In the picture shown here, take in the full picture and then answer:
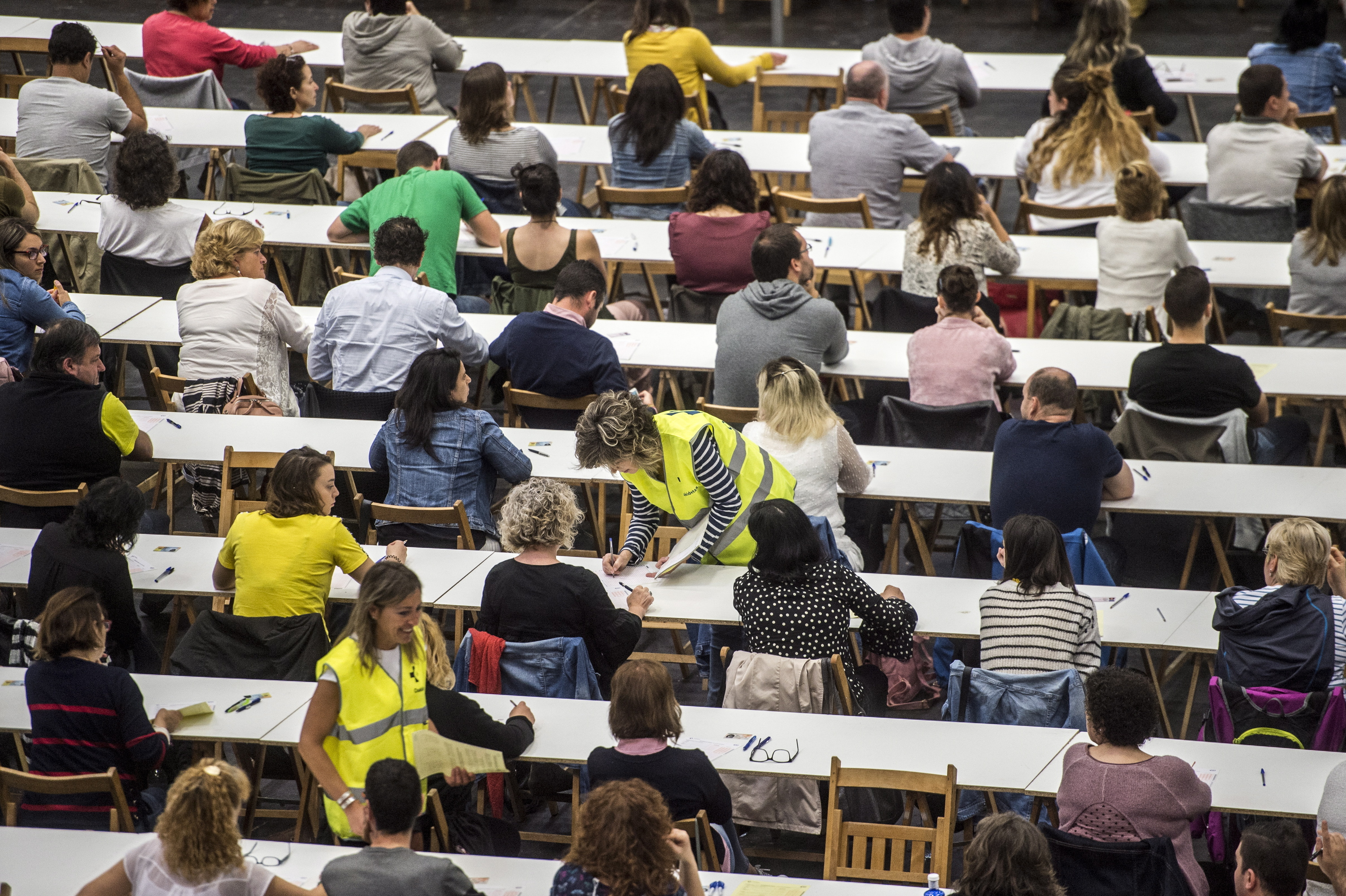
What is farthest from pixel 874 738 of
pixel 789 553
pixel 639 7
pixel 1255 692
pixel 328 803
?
pixel 639 7

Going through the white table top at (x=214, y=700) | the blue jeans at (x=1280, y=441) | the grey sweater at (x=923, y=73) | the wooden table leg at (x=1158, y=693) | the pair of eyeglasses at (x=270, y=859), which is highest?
the grey sweater at (x=923, y=73)

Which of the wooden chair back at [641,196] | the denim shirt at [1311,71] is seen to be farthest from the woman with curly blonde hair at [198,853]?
the denim shirt at [1311,71]

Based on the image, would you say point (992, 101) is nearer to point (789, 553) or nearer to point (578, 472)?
point (578, 472)

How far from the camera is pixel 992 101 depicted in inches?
440

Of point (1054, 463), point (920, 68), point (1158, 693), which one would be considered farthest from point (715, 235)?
point (1158, 693)

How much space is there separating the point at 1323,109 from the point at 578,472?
5.69 m

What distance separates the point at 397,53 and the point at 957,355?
14.8 ft

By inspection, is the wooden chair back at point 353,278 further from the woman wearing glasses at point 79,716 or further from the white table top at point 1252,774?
the white table top at point 1252,774

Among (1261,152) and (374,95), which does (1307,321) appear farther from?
(374,95)

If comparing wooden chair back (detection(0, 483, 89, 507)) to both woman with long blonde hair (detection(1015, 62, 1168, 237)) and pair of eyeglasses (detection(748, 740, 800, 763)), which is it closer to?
pair of eyeglasses (detection(748, 740, 800, 763))

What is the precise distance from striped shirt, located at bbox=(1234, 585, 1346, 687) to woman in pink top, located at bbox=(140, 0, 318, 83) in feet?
20.2

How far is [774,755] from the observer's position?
13.0ft

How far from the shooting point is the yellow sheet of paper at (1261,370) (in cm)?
578

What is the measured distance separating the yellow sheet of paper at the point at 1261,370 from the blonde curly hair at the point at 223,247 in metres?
3.86
